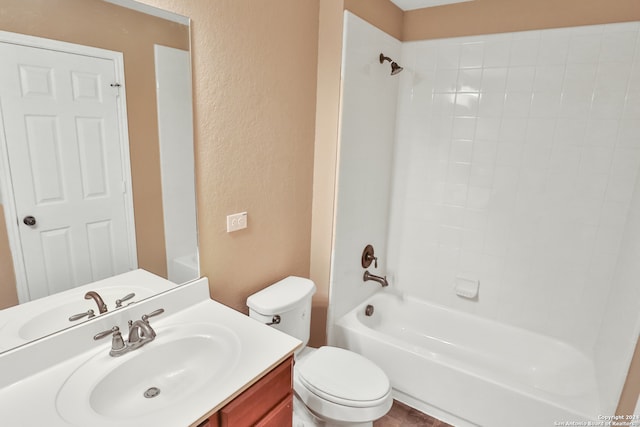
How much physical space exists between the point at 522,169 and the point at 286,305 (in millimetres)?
1683

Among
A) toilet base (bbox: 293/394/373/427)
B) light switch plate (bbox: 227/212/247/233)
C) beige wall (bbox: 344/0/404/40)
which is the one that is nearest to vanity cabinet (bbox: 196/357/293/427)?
toilet base (bbox: 293/394/373/427)

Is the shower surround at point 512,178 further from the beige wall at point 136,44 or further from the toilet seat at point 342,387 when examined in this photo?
the beige wall at point 136,44

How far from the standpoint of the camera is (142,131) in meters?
1.33

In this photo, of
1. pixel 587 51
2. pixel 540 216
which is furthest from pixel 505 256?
pixel 587 51

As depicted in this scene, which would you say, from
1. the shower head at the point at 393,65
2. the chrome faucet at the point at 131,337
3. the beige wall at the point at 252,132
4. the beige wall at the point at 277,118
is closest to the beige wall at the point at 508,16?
the beige wall at the point at 277,118

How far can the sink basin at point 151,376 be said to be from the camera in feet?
3.28

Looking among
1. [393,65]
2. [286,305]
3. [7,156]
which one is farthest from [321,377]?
[393,65]

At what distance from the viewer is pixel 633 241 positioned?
1826mm

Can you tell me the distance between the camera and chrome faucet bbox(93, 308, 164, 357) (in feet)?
3.96

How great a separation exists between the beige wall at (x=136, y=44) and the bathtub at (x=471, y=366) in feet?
4.50

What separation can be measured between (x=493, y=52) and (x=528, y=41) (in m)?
0.19

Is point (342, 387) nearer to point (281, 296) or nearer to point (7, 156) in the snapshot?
point (281, 296)

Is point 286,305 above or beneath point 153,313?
beneath

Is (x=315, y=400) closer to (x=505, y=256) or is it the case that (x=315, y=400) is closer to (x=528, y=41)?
(x=505, y=256)
